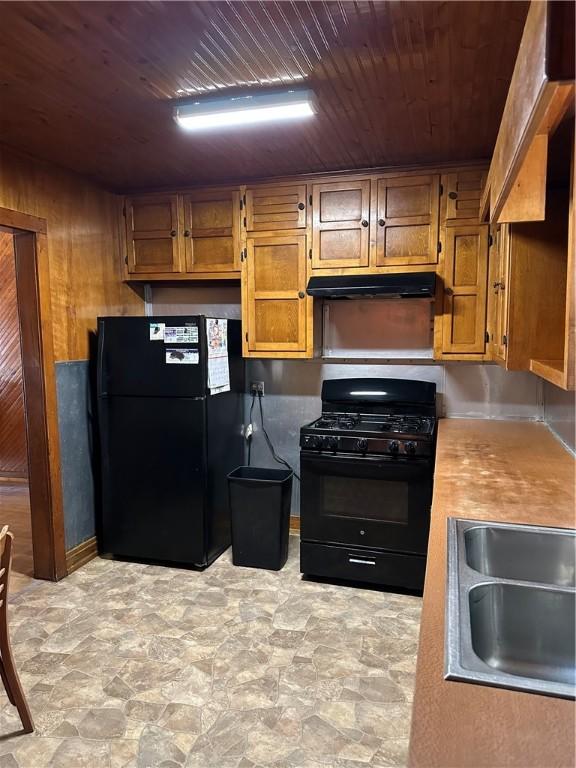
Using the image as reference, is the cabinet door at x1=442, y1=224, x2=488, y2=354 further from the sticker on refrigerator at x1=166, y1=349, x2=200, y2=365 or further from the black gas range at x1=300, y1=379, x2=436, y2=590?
the sticker on refrigerator at x1=166, y1=349, x2=200, y2=365

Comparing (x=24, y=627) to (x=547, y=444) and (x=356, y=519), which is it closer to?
(x=356, y=519)

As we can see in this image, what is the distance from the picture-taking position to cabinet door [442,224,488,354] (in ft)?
10.1

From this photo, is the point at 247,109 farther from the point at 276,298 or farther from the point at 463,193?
the point at 463,193

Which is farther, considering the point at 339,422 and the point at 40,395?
Answer: the point at 339,422

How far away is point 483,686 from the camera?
0.86 meters

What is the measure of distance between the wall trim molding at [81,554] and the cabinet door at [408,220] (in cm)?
263

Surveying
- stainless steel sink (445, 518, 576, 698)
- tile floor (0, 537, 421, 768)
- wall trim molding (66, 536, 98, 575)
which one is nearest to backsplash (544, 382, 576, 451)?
stainless steel sink (445, 518, 576, 698)

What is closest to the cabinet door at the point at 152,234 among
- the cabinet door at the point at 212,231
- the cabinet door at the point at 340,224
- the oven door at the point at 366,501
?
the cabinet door at the point at 212,231

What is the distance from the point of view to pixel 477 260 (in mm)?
3078

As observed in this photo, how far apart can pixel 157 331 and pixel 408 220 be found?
5.55 feet

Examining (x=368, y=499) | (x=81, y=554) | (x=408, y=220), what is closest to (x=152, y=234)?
(x=408, y=220)

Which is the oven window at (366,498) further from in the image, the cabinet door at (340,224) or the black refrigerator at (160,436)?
the cabinet door at (340,224)

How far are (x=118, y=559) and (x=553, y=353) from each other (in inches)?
115

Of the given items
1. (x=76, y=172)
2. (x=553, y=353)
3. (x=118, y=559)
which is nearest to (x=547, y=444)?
(x=553, y=353)
